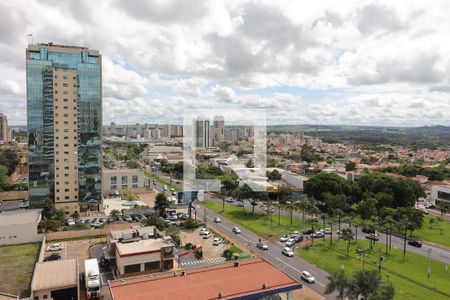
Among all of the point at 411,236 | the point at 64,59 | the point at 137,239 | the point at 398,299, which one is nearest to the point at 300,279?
the point at 398,299

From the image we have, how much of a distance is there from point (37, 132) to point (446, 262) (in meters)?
27.8

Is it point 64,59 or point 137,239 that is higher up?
point 64,59

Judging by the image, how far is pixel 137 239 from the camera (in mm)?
17016

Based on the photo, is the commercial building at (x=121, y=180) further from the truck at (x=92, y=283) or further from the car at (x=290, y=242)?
the truck at (x=92, y=283)

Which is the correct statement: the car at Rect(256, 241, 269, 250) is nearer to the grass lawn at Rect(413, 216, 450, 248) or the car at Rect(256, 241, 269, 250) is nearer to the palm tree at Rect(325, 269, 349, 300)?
the palm tree at Rect(325, 269, 349, 300)

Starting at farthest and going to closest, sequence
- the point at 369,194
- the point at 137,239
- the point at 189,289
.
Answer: the point at 369,194
the point at 137,239
the point at 189,289

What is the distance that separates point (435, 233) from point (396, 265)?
26.2 feet

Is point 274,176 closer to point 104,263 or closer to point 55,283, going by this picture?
point 104,263

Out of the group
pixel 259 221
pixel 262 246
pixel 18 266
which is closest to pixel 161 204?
pixel 259 221

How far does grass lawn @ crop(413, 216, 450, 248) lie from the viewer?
21312 millimetres

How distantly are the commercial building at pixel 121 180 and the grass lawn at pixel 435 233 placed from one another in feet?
83.8

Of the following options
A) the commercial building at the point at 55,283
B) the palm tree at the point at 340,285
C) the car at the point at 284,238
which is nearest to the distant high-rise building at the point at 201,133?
the car at the point at 284,238

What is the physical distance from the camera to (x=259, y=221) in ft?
81.8

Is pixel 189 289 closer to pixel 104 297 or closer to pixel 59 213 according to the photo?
pixel 104 297
